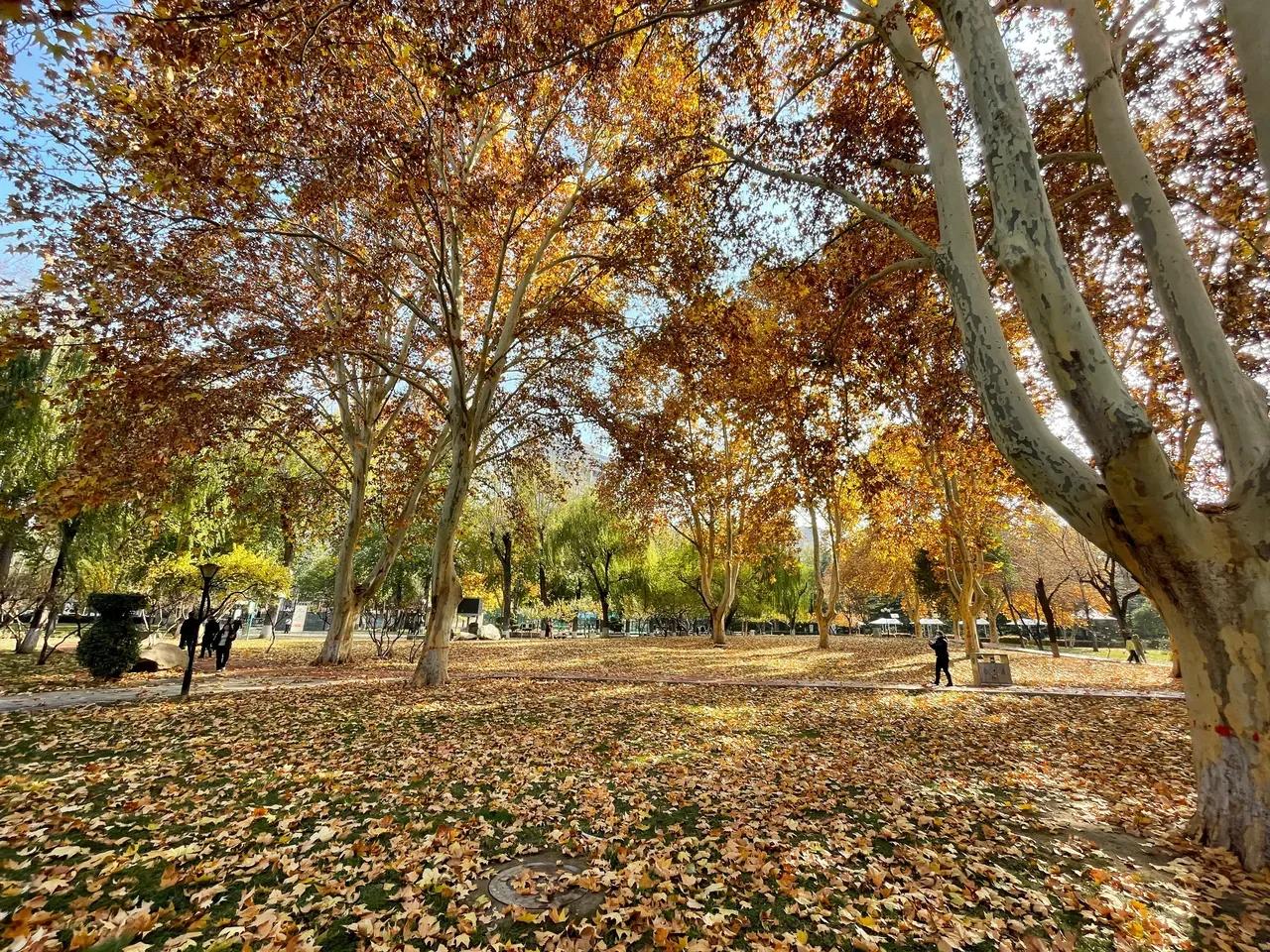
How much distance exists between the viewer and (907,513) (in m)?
22.8

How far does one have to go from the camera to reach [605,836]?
4.43 metres

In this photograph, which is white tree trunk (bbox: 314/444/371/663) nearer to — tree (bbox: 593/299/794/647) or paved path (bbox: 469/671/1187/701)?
paved path (bbox: 469/671/1187/701)

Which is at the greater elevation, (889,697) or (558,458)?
(558,458)

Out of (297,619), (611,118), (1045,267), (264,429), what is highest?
(611,118)

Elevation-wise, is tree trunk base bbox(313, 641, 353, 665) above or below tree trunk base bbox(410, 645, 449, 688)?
below

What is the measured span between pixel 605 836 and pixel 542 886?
2.99 ft

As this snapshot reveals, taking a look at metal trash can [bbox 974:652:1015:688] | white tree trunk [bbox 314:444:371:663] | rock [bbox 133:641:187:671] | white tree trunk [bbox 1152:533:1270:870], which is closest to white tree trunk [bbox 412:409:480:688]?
white tree trunk [bbox 314:444:371:663]

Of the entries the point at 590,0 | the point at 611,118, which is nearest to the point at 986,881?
the point at 590,0

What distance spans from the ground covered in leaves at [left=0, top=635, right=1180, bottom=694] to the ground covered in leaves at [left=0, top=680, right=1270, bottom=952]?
21.3 feet

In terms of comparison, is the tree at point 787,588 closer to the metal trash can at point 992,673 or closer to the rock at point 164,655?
the metal trash can at point 992,673

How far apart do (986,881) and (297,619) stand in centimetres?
5864

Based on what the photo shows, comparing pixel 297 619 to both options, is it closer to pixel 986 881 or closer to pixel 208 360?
pixel 208 360

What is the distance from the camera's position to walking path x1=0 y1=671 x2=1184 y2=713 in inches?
364

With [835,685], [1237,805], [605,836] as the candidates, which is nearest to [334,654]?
[835,685]
